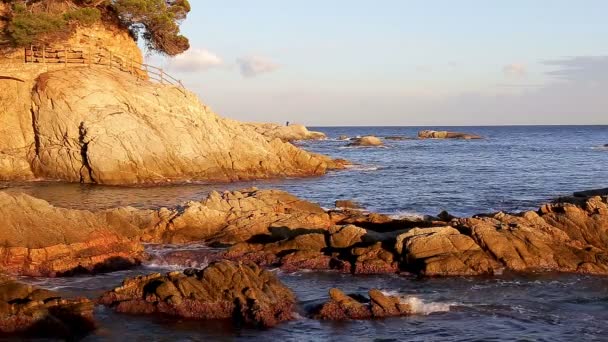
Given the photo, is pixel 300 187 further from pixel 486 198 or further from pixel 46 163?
pixel 46 163

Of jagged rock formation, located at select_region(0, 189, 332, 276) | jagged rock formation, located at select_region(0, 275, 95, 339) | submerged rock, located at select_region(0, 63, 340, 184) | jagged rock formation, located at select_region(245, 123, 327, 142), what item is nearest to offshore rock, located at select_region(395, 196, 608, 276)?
jagged rock formation, located at select_region(0, 189, 332, 276)

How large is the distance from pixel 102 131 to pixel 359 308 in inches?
1248

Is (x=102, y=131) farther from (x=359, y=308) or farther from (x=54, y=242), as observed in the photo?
(x=359, y=308)

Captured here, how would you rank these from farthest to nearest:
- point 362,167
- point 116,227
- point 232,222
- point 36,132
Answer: point 362,167 → point 36,132 → point 232,222 → point 116,227

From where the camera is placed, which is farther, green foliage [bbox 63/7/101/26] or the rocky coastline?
green foliage [bbox 63/7/101/26]

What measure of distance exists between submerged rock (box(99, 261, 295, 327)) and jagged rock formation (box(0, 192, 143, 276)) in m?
4.49

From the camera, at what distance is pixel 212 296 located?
54.2 feet

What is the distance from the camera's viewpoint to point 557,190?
44.8 m

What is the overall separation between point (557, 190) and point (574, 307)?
28623 millimetres

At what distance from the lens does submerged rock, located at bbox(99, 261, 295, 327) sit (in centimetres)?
1617

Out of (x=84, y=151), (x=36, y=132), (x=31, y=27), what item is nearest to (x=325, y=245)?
(x=84, y=151)

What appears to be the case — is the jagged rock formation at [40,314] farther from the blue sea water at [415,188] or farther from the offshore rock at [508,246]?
the blue sea water at [415,188]

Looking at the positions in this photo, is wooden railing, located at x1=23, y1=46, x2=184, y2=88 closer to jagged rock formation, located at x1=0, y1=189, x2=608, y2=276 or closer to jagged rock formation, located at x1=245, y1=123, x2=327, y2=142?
jagged rock formation, located at x1=0, y1=189, x2=608, y2=276

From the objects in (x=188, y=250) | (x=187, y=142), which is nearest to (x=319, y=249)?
(x=188, y=250)
